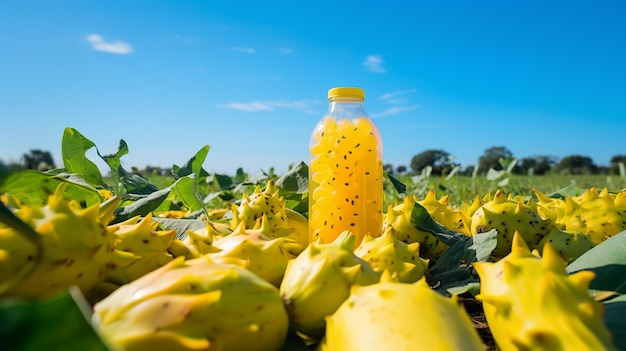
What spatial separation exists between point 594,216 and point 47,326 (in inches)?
65.1

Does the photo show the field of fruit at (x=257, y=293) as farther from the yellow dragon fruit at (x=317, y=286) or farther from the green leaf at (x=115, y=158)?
the green leaf at (x=115, y=158)

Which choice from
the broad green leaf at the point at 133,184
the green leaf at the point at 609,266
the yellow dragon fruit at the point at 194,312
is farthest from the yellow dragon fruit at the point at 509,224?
the broad green leaf at the point at 133,184

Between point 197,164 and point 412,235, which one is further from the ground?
point 197,164

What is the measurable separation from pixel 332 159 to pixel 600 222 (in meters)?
0.91

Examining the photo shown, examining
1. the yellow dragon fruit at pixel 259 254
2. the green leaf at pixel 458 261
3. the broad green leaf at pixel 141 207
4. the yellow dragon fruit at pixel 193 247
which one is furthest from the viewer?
the broad green leaf at pixel 141 207

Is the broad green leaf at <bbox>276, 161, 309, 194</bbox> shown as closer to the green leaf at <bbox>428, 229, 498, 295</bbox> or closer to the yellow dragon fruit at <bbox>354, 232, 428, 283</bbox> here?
the green leaf at <bbox>428, 229, 498, 295</bbox>

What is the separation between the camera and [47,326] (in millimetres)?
498

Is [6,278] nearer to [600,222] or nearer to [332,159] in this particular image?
[332,159]

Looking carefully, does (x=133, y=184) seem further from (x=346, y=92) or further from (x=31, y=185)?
(x=346, y=92)

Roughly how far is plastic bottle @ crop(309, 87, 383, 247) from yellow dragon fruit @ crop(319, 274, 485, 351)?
33.2 inches

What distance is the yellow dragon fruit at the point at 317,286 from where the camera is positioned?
0.89 m

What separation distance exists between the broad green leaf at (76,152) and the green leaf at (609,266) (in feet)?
5.37

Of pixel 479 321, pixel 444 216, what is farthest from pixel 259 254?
pixel 444 216

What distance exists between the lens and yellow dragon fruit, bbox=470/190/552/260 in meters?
1.50
